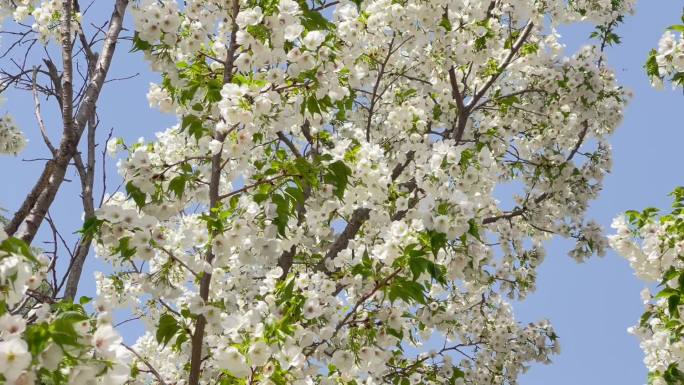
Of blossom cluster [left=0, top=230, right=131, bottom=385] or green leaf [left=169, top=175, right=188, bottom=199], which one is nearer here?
blossom cluster [left=0, top=230, right=131, bottom=385]

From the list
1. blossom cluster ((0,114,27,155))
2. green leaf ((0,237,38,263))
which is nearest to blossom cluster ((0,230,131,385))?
green leaf ((0,237,38,263))

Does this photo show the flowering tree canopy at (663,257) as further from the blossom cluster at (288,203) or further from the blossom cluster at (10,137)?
the blossom cluster at (10,137)

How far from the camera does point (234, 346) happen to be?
3.60 meters

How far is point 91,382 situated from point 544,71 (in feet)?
23.3

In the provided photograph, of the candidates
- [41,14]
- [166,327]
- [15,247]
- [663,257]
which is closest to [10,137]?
[41,14]

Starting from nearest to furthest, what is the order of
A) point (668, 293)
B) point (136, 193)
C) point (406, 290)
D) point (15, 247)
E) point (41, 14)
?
1. point (15, 247)
2. point (406, 290)
3. point (136, 193)
4. point (668, 293)
5. point (41, 14)

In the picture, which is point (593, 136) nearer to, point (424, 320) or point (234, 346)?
point (424, 320)

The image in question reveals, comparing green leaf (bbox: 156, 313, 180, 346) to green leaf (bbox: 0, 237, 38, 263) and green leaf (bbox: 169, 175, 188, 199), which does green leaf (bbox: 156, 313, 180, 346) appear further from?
green leaf (bbox: 0, 237, 38, 263)

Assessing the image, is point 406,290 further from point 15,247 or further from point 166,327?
point 15,247

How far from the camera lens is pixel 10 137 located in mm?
6441

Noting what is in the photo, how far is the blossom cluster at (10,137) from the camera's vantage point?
6426mm

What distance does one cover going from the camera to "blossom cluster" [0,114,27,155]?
6.43 meters

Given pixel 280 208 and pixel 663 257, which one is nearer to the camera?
pixel 280 208

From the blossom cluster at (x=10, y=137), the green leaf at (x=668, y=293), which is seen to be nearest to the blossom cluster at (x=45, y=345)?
the green leaf at (x=668, y=293)
